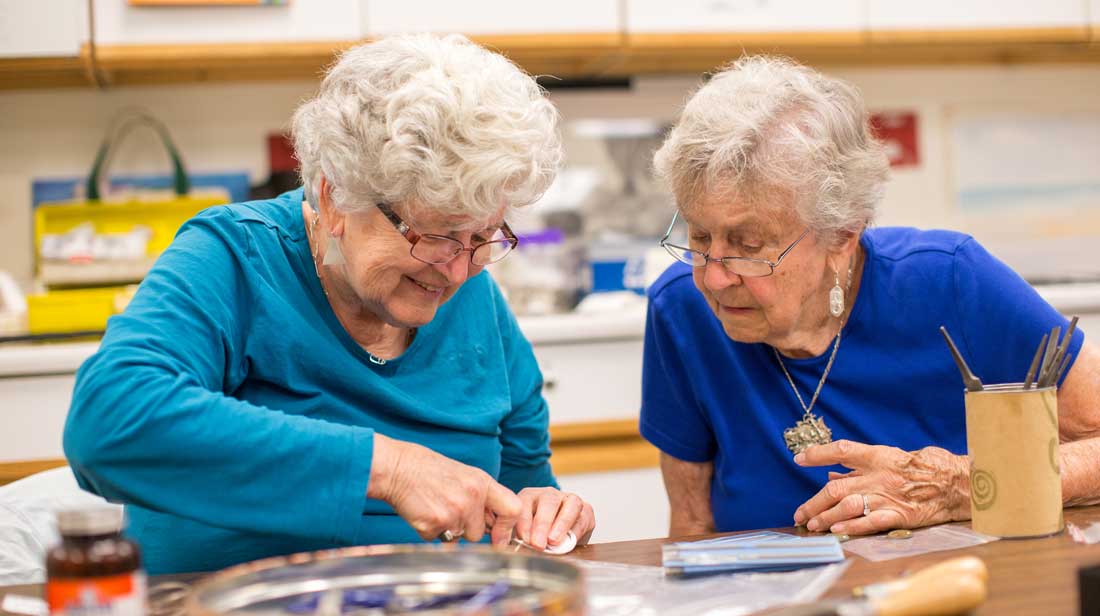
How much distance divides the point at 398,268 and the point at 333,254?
94 millimetres

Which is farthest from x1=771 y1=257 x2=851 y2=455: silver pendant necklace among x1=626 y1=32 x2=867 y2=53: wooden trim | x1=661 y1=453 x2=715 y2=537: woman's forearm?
x1=626 y1=32 x2=867 y2=53: wooden trim

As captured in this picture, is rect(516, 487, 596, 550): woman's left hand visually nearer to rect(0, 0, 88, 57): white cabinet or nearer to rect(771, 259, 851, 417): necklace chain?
rect(771, 259, 851, 417): necklace chain

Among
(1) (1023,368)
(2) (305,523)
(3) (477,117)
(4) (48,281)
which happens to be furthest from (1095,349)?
(4) (48,281)

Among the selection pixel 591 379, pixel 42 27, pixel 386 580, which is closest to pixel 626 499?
pixel 591 379

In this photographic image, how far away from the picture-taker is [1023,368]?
1.45 metres

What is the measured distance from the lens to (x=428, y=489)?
109 centimetres

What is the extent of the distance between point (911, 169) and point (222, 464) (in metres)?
2.71

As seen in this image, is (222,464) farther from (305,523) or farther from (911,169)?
(911,169)

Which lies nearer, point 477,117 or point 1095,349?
point 477,117

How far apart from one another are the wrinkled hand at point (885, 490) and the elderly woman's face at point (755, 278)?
23 cm

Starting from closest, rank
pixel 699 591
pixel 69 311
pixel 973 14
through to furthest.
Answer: pixel 699 591 → pixel 69 311 → pixel 973 14

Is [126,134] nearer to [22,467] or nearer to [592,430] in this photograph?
[22,467]

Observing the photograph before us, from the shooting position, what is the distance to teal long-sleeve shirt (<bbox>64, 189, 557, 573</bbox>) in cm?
105

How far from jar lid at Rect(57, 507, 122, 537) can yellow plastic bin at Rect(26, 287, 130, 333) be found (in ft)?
6.11
